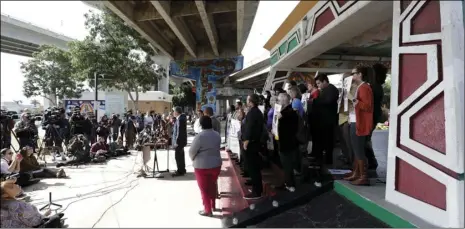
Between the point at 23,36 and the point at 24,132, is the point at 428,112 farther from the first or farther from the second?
the point at 23,36

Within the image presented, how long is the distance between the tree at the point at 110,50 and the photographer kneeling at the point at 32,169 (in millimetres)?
10945

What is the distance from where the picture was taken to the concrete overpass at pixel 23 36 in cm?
3203

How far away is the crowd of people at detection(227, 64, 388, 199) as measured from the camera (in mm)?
4348

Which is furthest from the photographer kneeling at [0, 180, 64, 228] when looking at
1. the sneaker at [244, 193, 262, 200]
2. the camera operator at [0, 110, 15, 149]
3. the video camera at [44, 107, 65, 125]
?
the video camera at [44, 107, 65, 125]

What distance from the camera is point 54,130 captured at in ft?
32.3

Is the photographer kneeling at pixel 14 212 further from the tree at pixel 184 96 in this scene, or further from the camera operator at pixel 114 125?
the tree at pixel 184 96

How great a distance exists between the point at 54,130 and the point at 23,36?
1246 inches

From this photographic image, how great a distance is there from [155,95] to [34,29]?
1423 cm

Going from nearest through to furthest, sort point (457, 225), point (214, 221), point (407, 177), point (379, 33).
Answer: point (457, 225) < point (407, 177) < point (214, 221) < point (379, 33)

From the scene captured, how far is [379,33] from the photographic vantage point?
609 cm

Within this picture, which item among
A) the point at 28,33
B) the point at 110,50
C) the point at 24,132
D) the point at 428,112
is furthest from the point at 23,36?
the point at 428,112

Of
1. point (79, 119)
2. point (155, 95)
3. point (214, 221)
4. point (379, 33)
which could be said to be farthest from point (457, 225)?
point (155, 95)

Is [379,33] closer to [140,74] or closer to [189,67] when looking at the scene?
[189,67]

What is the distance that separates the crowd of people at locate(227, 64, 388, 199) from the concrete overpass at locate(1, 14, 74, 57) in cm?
3411
